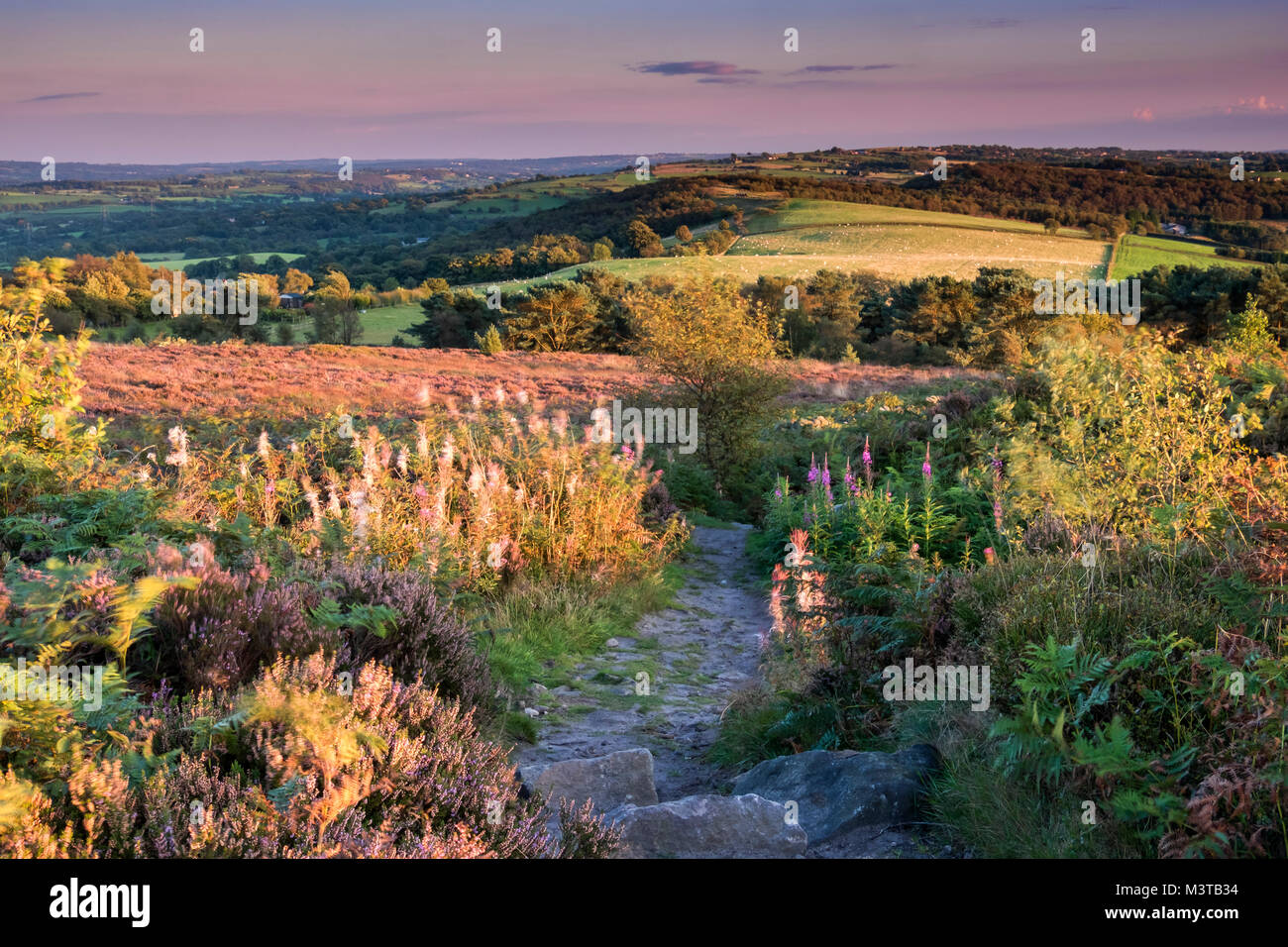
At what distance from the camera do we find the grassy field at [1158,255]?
194 ft

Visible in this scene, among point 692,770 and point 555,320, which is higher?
point 555,320

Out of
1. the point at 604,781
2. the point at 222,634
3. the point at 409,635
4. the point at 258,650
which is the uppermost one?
the point at 222,634

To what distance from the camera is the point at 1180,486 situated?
5.80m

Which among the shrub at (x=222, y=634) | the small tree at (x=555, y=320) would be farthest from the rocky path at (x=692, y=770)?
the small tree at (x=555, y=320)

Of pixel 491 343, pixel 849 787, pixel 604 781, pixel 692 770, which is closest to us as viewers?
pixel 849 787

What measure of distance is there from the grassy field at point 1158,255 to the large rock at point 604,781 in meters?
63.1

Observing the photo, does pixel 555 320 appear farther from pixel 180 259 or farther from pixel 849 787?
pixel 180 259

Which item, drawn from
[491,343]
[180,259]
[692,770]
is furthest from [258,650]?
[180,259]

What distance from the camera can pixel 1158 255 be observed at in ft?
218

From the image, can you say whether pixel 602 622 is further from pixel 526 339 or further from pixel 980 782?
pixel 526 339

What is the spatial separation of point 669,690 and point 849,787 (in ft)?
9.03

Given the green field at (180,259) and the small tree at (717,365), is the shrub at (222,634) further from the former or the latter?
the green field at (180,259)

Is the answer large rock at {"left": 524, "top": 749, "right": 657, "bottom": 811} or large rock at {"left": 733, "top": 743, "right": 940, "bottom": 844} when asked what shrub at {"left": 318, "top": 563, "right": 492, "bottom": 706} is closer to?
large rock at {"left": 524, "top": 749, "right": 657, "bottom": 811}
